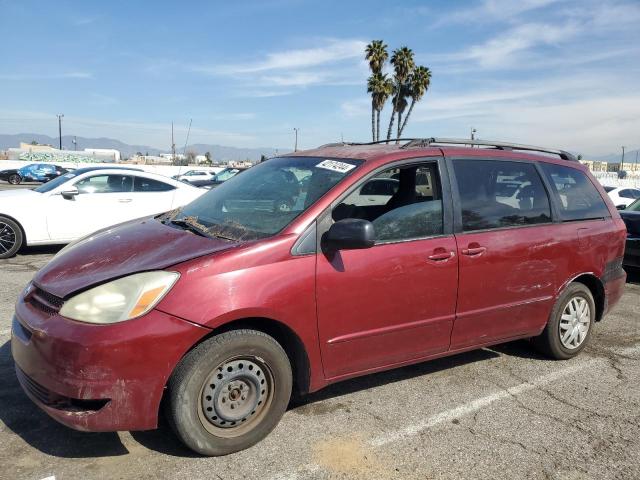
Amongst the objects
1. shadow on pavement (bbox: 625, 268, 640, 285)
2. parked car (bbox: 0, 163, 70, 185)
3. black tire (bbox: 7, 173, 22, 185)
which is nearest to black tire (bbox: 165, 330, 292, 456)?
shadow on pavement (bbox: 625, 268, 640, 285)

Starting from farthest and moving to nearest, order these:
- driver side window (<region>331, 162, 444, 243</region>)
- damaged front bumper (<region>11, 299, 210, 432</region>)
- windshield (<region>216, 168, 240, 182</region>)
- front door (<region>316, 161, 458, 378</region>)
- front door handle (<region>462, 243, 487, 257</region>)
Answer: windshield (<region>216, 168, 240, 182</region>), front door handle (<region>462, 243, 487, 257</region>), driver side window (<region>331, 162, 444, 243</region>), front door (<region>316, 161, 458, 378</region>), damaged front bumper (<region>11, 299, 210, 432</region>)

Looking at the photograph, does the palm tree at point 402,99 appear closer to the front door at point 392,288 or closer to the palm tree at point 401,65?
the palm tree at point 401,65


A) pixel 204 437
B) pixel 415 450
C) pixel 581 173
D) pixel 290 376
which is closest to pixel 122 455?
pixel 204 437

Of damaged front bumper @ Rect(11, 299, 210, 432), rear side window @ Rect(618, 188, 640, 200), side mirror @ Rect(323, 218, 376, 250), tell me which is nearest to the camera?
damaged front bumper @ Rect(11, 299, 210, 432)

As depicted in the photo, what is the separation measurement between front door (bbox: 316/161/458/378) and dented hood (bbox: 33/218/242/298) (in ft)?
2.32

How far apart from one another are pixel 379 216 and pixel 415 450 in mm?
1470

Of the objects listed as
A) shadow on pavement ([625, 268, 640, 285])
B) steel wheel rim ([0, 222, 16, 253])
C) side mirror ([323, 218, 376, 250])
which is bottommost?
shadow on pavement ([625, 268, 640, 285])

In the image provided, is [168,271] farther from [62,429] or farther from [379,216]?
[379,216]

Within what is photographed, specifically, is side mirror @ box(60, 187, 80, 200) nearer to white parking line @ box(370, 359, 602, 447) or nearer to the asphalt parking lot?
the asphalt parking lot

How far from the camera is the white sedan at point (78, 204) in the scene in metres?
8.07

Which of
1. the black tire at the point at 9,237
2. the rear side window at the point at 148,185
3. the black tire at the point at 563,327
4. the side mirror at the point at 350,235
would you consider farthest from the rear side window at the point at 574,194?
the black tire at the point at 9,237

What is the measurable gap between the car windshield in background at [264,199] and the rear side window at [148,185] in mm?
5372

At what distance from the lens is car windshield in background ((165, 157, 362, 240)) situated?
324 centimetres

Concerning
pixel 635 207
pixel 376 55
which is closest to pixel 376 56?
pixel 376 55
